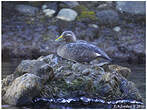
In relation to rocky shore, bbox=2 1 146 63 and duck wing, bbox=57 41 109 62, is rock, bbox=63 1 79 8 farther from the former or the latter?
duck wing, bbox=57 41 109 62

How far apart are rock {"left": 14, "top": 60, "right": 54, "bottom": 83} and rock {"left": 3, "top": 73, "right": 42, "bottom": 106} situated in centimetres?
28

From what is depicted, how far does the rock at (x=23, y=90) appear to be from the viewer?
627cm

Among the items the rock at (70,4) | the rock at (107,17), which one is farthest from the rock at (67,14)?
the rock at (107,17)

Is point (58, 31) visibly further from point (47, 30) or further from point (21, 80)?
point (21, 80)

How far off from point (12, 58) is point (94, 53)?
5.90 metres

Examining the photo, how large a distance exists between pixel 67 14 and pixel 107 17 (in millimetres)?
1767

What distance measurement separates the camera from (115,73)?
724cm

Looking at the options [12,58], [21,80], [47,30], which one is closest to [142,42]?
[47,30]

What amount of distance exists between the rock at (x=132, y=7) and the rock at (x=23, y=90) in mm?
9367

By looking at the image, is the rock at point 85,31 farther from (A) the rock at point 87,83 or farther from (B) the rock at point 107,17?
(A) the rock at point 87,83

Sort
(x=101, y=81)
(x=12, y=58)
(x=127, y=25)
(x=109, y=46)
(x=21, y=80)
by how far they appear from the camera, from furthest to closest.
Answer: (x=127, y=25), (x=109, y=46), (x=12, y=58), (x=101, y=81), (x=21, y=80)

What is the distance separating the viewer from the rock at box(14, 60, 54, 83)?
6844 millimetres

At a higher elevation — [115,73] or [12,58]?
[115,73]

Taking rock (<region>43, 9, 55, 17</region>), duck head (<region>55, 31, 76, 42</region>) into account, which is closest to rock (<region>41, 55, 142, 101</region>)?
duck head (<region>55, 31, 76, 42</region>)
